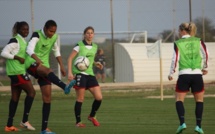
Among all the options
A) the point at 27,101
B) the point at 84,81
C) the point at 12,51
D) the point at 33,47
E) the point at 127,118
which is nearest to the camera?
the point at 33,47

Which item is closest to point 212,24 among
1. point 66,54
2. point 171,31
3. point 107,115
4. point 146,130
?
point 171,31

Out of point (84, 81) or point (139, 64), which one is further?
point (139, 64)

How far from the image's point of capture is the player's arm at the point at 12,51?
14.6m

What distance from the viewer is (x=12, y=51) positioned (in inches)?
583

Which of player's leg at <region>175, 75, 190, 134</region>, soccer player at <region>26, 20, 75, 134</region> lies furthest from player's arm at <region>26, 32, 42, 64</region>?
player's leg at <region>175, 75, 190, 134</region>

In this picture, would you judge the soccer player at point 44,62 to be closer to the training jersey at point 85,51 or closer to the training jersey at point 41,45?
the training jersey at point 41,45

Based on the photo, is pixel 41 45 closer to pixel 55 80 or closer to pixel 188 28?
pixel 55 80

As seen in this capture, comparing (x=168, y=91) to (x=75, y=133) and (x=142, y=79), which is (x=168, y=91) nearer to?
(x=142, y=79)

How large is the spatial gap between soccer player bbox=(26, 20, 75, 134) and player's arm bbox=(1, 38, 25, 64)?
0.76 meters

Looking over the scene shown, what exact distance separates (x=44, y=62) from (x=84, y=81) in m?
1.76

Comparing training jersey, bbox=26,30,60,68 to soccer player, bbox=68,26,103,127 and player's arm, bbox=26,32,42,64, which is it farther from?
soccer player, bbox=68,26,103,127

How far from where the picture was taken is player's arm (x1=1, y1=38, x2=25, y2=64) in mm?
14625

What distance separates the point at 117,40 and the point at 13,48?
2712cm

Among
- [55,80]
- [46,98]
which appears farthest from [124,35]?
[55,80]
